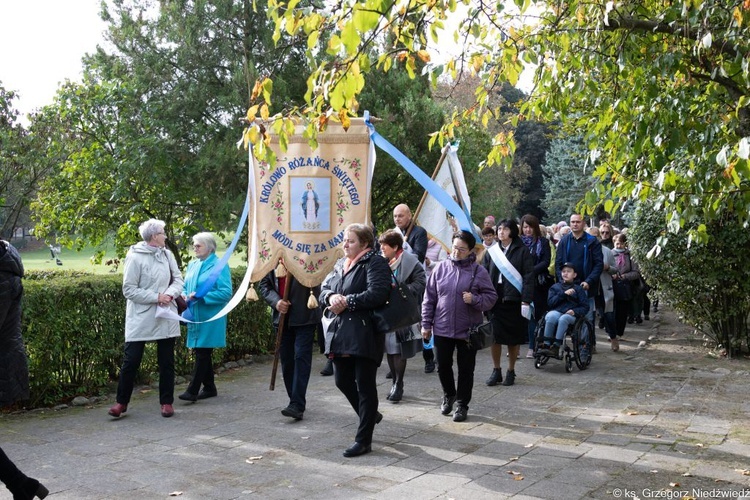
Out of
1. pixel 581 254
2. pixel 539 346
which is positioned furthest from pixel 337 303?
pixel 581 254

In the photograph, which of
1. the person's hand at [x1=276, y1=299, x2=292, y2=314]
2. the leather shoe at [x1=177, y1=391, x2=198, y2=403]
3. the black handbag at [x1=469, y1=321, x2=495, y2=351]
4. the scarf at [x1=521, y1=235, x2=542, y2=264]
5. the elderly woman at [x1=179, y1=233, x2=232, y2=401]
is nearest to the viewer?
the black handbag at [x1=469, y1=321, x2=495, y2=351]

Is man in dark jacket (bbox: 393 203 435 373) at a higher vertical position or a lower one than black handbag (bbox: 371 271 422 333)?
higher

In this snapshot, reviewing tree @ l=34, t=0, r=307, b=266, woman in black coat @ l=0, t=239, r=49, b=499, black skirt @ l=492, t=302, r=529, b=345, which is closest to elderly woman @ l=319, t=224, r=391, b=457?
Result: woman in black coat @ l=0, t=239, r=49, b=499

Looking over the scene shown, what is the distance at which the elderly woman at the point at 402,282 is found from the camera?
8.03m

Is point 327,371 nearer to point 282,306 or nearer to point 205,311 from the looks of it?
point 205,311

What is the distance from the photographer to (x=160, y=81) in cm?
1433

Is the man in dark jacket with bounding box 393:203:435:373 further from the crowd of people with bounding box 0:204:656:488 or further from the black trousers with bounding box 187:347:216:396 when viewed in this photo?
the black trousers with bounding box 187:347:216:396

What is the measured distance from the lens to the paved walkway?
579 centimetres

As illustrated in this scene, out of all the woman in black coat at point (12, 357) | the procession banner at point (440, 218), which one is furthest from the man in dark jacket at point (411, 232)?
the woman in black coat at point (12, 357)

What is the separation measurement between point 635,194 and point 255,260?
3.70 meters

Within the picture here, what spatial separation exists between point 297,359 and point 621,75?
13.4ft

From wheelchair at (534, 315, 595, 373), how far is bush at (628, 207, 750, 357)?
1.33m

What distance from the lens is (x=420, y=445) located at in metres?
6.94

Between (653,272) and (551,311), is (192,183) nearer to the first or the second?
(551,311)
